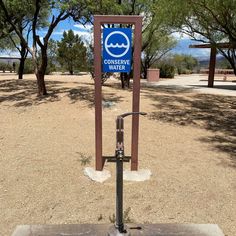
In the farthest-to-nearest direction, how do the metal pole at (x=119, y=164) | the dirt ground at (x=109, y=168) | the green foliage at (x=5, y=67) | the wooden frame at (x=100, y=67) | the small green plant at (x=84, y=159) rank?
the green foliage at (x=5, y=67) < the small green plant at (x=84, y=159) < the wooden frame at (x=100, y=67) < the dirt ground at (x=109, y=168) < the metal pole at (x=119, y=164)

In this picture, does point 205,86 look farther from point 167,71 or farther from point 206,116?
point 206,116

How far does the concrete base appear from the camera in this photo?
324 cm

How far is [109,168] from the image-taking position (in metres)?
4.99

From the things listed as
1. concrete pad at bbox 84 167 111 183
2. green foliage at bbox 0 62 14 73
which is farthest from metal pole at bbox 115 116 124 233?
green foliage at bbox 0 62 14 73

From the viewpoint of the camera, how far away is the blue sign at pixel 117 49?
4.26 metres

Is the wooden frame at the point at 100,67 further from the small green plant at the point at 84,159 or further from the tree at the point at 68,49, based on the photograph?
the tree at the point at 68,49

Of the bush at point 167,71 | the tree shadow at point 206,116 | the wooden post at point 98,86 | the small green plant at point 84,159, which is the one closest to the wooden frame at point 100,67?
the wooden post at point 98,86

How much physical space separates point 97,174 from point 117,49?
171cm

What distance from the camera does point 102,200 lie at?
13.1 ft

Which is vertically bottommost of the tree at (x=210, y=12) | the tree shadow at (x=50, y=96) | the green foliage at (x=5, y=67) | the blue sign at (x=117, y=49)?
the green foliage at (x=5, y=67)

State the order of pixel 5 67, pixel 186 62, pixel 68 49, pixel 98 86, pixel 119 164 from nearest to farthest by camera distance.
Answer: pixel 119 164 → pixel 98 86 → pixel 68 49 → pixel 5 67 → pixel 186 62

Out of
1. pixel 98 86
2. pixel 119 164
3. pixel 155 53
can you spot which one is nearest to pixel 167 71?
pixel 155 53

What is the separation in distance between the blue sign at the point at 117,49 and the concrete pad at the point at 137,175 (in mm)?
1440

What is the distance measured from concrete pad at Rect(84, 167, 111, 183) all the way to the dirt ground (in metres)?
0.09
